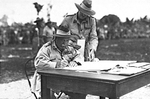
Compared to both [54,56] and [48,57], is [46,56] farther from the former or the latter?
[54,56]

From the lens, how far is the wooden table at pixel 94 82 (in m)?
2.91

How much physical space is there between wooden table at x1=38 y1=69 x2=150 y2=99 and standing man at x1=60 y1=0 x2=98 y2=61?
183 centimetres

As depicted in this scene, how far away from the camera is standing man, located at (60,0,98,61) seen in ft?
17.5

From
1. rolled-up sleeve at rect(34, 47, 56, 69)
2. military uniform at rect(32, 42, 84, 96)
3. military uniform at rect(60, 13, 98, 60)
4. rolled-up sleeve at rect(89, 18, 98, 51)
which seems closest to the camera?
rolled-up sleeve at rect(34, 47, 56, 69)

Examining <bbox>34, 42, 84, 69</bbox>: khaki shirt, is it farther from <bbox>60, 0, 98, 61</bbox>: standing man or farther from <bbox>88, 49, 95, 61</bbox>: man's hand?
<bbox>60, 0, 98, 61</bbox>: standing man

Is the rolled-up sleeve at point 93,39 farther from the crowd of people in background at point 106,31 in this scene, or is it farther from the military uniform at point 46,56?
the crowd of people in background at point 106,31

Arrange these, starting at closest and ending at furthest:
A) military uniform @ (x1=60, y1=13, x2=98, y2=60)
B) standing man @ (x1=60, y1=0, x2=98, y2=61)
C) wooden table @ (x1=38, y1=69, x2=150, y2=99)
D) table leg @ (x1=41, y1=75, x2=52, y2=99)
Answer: wooden table @ (x1=38, y1=69, x2=150, y2=99)
table leg @ (x1=41, y1=75, x2=52, y2=99)
standing man @ (x1=60, y1=0, x2=98, y2=61)
military uniform @ (x1=60, y1=13, x2=98, y2=60)

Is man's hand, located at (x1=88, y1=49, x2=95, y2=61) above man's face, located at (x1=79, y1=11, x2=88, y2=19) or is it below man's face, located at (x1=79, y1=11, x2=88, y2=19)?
below

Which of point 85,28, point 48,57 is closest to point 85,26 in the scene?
point 85,28

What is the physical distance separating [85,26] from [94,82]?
268 cm

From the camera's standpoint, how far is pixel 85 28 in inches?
223

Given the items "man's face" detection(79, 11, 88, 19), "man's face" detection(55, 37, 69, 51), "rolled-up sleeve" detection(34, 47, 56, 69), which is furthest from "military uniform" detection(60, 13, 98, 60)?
"rolled-up sleeve" detection(34, 47, 56, 69)

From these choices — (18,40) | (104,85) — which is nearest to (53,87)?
(104,85)

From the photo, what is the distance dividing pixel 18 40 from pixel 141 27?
1626 cm
